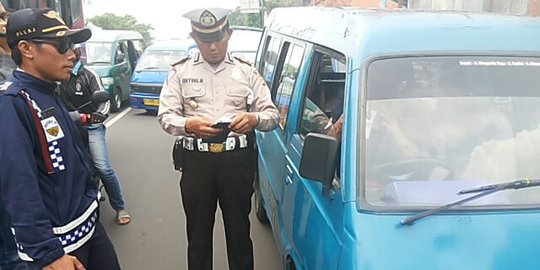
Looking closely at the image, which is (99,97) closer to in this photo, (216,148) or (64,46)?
(216,148)

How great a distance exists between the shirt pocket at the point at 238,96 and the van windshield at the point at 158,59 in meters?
8.60

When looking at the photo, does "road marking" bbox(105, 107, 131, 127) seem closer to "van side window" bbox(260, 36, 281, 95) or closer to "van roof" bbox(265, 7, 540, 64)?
"van side window" bbox(260, 36, 281, 95)

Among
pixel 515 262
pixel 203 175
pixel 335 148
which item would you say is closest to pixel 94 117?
pixel 203 175

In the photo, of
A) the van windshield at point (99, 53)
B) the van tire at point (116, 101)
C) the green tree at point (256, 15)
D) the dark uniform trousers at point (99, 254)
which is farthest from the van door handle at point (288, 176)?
the green tree at point (256, 15)

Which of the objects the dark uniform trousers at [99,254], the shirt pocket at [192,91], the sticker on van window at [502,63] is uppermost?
the sticker on van window at [502,63]

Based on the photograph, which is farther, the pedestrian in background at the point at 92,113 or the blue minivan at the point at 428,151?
the pedestrian in background at the point at 92,113

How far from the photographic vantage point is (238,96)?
287 centimetres

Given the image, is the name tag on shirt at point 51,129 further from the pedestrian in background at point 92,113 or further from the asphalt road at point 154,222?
the asphalt road at point 154,222

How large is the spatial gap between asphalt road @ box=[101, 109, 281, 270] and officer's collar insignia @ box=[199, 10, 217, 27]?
2.01m

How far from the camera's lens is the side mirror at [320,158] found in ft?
6.65

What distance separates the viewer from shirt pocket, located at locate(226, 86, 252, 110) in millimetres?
2859

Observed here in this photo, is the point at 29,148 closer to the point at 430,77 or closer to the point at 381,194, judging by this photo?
the point at 381,194

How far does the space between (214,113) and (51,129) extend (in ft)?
3.46

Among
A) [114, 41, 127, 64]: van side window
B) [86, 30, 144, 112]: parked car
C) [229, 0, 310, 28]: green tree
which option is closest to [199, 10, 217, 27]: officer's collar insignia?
[86, 30, 144, 112]: parked car
